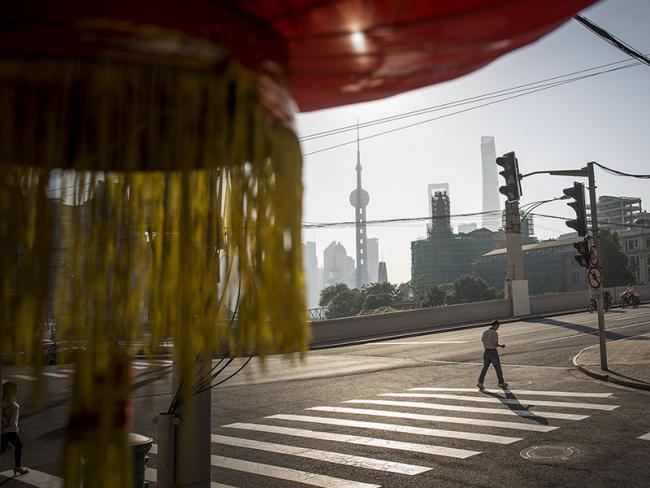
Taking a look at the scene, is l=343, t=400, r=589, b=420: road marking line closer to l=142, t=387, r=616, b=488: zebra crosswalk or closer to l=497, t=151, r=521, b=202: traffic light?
l=142, t=387, r=616, b=488: zebra crosswalk

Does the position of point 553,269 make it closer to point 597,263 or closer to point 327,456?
point 597,263

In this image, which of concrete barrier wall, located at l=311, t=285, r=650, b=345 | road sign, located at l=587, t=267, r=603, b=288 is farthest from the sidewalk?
concrete barrier wall, located at l=311, t=285, r=650, b=345

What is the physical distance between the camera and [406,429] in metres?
9.41

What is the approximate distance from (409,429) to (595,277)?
7886mm

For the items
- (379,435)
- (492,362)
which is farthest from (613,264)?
(379,435)

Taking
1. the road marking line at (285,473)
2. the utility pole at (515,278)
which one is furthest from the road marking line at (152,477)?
the utility pole at (515,278)

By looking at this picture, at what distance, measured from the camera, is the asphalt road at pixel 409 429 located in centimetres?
669

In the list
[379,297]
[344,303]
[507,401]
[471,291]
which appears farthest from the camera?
[344,303]

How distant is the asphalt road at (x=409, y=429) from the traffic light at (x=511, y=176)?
707 centimetres

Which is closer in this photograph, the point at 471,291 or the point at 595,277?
the point at 595,277

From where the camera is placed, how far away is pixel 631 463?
6.88m

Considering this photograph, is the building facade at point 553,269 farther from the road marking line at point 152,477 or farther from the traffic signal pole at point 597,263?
the road marking line at point 152,477

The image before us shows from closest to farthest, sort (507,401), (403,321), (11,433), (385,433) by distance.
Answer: (11,433) → (385,433) → (507,401) → (403,321)

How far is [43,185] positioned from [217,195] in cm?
33
